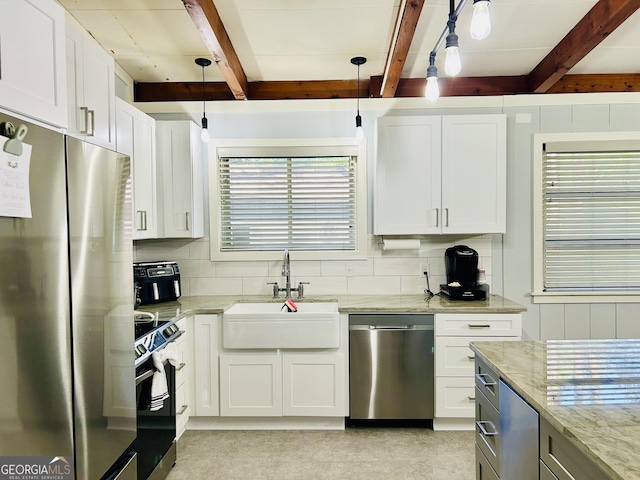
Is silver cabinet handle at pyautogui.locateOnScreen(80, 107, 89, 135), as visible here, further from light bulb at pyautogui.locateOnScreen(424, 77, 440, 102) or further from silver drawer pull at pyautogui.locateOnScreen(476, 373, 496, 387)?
silver drawer pull at pyautogui.locateOnScreen(476, 373, 496, 387)

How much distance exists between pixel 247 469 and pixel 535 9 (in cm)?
331

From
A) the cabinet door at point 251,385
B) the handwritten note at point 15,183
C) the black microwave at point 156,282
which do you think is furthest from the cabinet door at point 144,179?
the handwritten note at point 15,183

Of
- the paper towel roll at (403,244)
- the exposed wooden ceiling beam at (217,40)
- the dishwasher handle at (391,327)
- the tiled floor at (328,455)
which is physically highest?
the exposed wooden ceiling beam at (217,40)

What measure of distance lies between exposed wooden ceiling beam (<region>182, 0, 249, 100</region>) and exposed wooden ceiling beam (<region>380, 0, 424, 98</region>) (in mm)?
1062

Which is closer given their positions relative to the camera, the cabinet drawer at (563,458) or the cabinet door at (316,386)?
the cabinet drawer at (563,458)

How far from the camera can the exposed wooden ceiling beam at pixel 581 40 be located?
2.14 meters

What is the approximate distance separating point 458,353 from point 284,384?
4.19 feet

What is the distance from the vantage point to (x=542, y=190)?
10.6ft

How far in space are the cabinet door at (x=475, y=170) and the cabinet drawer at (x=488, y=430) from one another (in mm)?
1583

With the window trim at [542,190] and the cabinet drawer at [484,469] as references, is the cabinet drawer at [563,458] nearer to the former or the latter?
the cabinet drawer at [484,469]

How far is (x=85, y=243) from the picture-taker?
1.34 meters

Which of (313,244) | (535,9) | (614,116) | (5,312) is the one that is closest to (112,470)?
(5,312)

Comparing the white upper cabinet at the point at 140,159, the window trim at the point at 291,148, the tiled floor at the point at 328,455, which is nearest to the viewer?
the tiled floor at the point at 328,455

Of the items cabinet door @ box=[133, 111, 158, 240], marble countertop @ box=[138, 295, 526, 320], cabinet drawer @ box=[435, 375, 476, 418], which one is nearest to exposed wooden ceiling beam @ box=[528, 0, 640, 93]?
marble countertop @ box=[138, 295, 526, 320]
